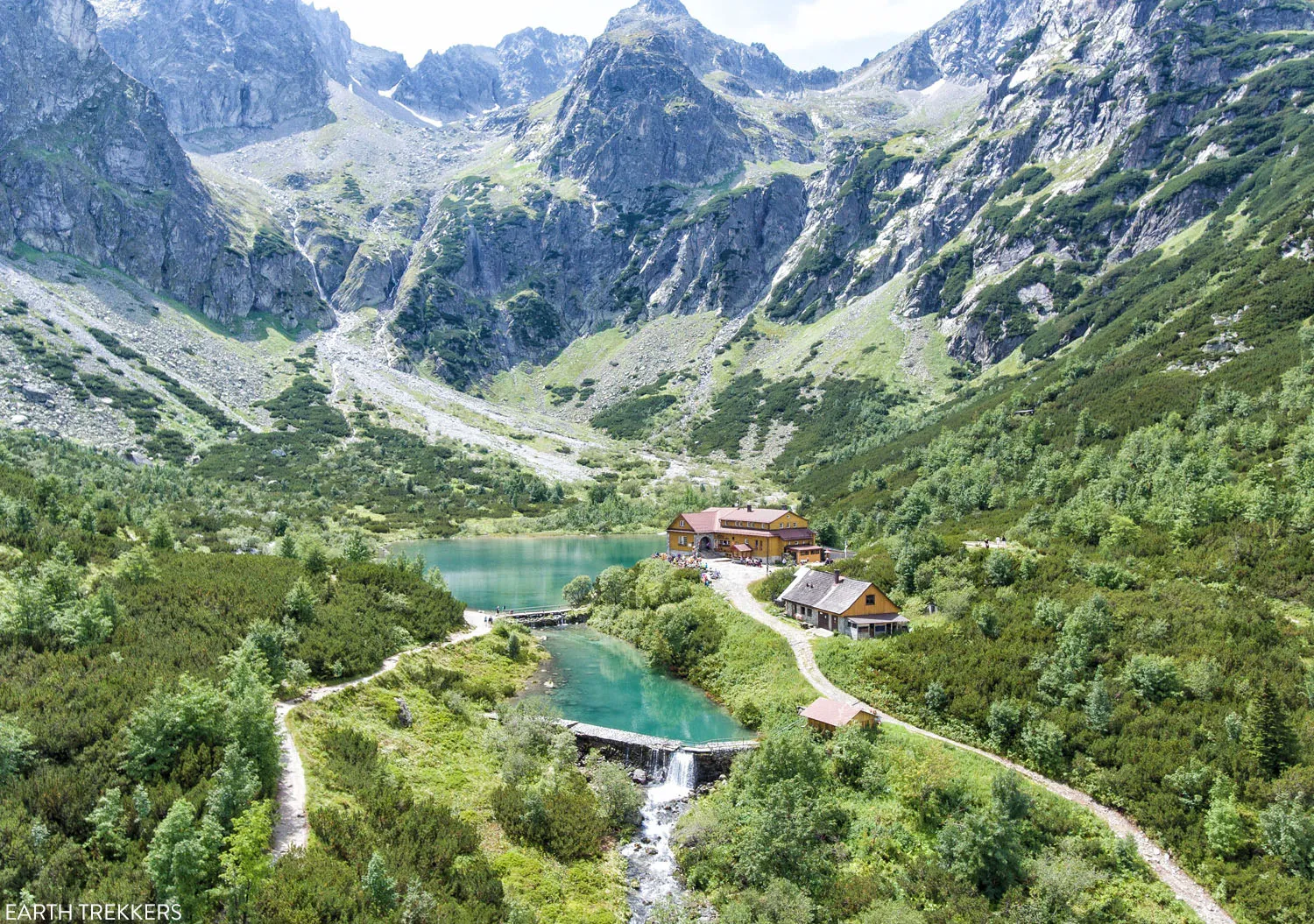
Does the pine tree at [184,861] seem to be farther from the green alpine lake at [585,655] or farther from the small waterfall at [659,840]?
the green alpine lake at [585,655]

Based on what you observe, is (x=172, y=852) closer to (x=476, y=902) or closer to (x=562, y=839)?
(x=476, y=902)

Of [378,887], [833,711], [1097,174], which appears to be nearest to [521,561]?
[833,711]

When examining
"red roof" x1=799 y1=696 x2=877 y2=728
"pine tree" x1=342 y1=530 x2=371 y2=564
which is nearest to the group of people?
"red roof" x1=799 y1=696 x2=877 y2=728

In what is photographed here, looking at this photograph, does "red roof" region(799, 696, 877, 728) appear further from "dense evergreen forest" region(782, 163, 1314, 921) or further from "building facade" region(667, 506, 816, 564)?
"building facade" region(667, 506, 816, 564)

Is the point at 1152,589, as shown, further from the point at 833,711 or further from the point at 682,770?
the point at 682,770

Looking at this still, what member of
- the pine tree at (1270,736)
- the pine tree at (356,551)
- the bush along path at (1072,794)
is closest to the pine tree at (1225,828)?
the bush along path at (1072,794)

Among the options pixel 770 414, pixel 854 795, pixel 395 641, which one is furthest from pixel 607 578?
pixel 770 414

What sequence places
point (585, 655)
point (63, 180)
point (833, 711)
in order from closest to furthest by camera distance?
point (833, 711), point (585, 655), point (63, 180)
